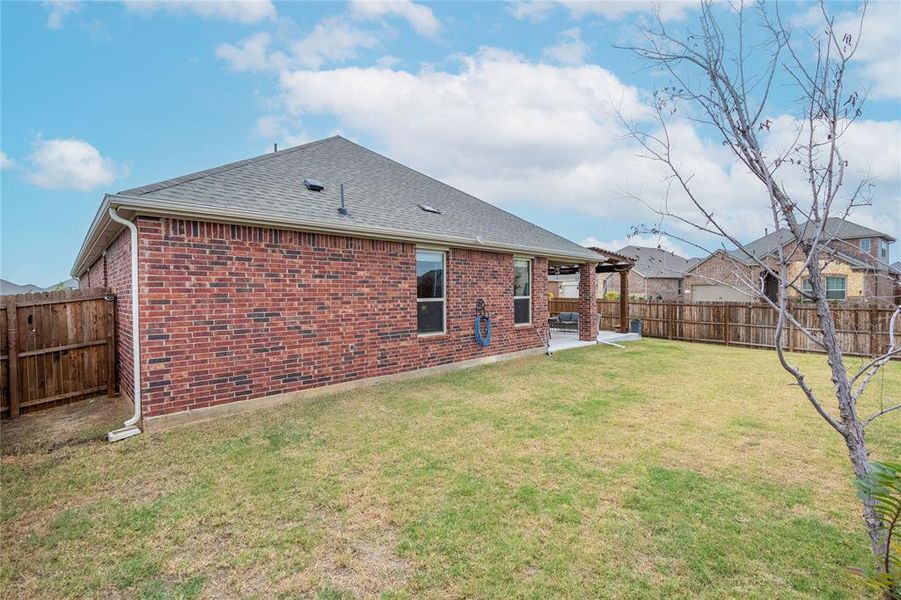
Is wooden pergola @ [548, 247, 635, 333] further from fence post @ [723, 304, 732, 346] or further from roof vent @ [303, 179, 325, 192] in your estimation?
roof vent @ [303, 179, 325, 192]

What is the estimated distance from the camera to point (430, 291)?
861 cm

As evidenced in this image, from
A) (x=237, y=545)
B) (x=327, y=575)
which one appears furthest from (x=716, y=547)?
(x=237, y=545)

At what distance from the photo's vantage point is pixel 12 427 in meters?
5.52

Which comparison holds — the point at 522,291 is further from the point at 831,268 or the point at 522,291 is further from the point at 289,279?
the point at 831,268

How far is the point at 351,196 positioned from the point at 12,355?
5684 millimetres

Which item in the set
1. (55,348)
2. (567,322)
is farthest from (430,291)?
(567,322)

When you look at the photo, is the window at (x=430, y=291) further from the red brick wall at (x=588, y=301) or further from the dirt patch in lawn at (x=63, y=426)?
the red brick wall at (x=588, y=301)

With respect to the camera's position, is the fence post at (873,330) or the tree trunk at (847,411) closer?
the tree trunk at (847,411)

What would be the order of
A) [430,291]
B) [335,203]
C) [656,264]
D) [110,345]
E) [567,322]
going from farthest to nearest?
[567,322] → [430,291] → [335,203] → [110,345] → [656,264]

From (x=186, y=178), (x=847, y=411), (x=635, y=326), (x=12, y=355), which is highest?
(x=186, y=178)

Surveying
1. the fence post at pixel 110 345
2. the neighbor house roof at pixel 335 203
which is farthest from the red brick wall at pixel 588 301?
the fence post at pixel 110 345

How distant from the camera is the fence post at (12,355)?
5859 mm

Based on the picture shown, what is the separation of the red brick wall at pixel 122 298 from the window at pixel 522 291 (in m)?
7.86

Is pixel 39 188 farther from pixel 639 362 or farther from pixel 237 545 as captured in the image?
pixel 639 362
